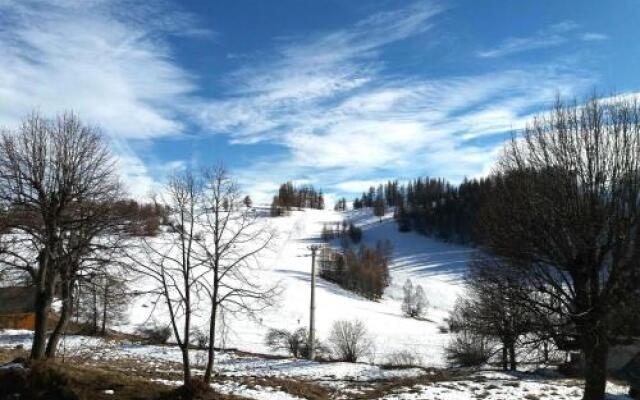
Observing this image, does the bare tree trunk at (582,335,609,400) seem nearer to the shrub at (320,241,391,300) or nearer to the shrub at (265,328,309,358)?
the shrub at (265,328,309,358)

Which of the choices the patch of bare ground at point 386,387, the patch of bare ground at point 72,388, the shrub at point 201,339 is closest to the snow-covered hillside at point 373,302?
the shrub at point 201,339

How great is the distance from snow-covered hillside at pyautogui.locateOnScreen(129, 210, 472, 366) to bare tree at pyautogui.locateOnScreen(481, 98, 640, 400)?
7659 millimetres

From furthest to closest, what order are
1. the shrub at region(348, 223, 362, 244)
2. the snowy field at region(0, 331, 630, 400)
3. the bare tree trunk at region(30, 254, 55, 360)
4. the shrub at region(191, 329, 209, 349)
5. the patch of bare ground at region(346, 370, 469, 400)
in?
the shrub at region(348, 223, 362, 244) < the shrub at region(191, 329, 209, 349) < the patch of bare ground at region(346, 370, 469, 400) < the snowy field at region(0, 331, 630, 400) < the bare tree trunk at region(30, 254, 55, 360)

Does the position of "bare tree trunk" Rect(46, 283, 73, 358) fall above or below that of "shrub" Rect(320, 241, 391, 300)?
below

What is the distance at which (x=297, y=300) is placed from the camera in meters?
78.9

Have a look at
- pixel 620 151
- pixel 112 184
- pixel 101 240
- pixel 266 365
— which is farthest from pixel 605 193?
pixel 266 365

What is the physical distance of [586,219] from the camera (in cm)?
1554

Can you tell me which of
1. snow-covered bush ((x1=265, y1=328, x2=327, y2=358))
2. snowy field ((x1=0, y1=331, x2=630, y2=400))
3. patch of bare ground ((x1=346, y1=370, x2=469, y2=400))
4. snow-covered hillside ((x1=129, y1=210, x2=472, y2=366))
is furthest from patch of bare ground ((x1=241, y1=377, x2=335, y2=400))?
snow-covered bush ((x1=265, y1=328, x2=327, y2=358))

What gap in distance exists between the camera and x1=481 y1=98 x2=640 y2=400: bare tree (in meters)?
15.7

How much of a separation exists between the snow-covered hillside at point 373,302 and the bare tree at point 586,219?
766 centimetres

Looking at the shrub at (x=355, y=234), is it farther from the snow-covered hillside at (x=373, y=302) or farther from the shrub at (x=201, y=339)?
the shrub at (x=201, y=339)

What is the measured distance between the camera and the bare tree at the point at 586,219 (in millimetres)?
15742

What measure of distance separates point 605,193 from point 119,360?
26734 mm

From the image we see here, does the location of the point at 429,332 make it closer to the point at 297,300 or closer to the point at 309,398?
the point at 297,300
